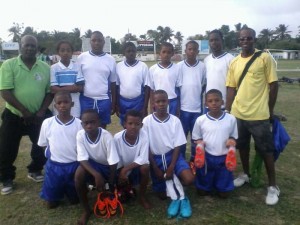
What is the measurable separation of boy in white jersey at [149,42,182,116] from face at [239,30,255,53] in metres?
1.04

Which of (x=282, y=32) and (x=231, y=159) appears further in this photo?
(x=282, y=32)

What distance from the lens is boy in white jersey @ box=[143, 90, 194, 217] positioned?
387 cm

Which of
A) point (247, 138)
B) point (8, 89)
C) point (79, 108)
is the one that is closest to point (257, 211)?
point (247, 138)

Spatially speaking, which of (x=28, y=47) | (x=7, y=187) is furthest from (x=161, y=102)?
(x=7, y=187)

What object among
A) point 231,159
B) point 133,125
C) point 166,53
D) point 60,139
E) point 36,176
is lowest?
point 36,176

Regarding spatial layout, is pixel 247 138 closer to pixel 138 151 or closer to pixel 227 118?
pixel 227 118

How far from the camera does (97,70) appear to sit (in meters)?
4.36

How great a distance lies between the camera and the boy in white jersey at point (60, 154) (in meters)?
3.70

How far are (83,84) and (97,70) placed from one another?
28 centimetres

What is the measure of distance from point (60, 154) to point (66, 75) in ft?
3.61

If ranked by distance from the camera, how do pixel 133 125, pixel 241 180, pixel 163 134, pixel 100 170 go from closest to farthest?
pixel 133 125, pixel 100 170, pixel 163 134, pixel 241 180

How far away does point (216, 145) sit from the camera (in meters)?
3.91

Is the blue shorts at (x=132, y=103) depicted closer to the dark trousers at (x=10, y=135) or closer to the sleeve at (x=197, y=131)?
the sleeve at (x=197, y=131)

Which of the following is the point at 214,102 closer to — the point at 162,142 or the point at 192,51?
the point at 162,142
